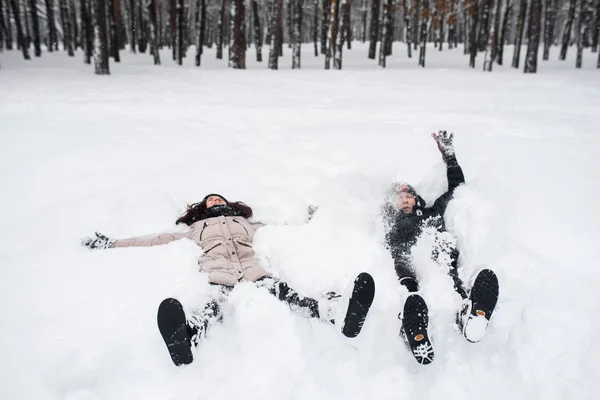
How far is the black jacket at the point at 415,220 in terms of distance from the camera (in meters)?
3.87

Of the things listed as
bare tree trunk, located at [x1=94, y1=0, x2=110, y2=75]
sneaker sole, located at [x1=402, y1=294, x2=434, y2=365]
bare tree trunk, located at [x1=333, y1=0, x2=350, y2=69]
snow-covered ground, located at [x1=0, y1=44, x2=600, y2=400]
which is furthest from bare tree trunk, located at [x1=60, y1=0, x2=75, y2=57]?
sneaker sole, located at [x1=402, y1=294, x2=434, y2=365]

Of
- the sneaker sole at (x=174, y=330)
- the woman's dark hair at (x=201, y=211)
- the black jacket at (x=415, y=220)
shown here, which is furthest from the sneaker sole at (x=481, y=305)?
the woman's dark hair at (x=201, y=211)

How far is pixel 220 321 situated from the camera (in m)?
2.92

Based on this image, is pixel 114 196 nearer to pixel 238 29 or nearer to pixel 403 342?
pixel 403 342

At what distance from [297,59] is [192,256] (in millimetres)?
14765

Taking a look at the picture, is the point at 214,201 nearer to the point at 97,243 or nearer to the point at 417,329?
the point at 97,243

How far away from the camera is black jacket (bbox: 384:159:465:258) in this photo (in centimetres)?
387

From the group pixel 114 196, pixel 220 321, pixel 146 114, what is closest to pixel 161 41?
pixel 146 114

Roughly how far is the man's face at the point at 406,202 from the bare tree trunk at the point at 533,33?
40.9ft

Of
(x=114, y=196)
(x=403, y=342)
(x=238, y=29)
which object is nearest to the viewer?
(x=403, y=342)

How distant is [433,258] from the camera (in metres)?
3.63

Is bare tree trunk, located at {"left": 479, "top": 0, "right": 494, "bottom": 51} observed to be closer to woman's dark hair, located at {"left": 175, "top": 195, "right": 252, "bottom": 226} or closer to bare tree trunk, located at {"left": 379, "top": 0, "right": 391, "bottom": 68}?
bare tree trunk, located at {"left": 379, "top": 0, "right": 391, "bottom": 68}

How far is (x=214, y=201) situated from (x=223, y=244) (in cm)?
72

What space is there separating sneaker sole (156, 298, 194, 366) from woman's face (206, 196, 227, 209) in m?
1.78
